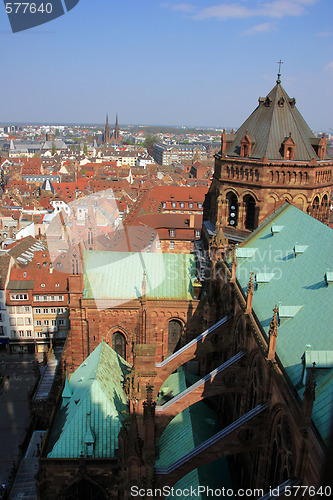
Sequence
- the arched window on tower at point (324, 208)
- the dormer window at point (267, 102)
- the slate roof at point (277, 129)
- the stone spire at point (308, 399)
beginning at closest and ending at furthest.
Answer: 1. the stone spire at point (308, 399)
2. the slate roof at point (277, 129)
3. the dormer window at point (267, 102)
4. the arched window on tower at point (324, 208)

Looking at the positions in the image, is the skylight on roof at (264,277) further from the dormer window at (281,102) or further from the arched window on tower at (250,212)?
the dormer window at (281,102)

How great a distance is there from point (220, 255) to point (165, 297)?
6282mm

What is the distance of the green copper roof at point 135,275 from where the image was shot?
127 feet

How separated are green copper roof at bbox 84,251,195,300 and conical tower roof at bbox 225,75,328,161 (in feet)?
38.9

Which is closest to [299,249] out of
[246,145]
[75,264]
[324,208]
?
[246,145]

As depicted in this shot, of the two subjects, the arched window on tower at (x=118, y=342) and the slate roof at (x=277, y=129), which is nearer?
the slate roof at (x=277, y=129)

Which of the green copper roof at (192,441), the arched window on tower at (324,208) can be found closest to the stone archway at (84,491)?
the green copper roof at (192,441)

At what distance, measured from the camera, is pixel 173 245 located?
84125 mm

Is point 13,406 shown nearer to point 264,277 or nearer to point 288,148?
point 264,277

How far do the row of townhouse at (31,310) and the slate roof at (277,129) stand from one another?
37510mm

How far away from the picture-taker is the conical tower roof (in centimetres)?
3731

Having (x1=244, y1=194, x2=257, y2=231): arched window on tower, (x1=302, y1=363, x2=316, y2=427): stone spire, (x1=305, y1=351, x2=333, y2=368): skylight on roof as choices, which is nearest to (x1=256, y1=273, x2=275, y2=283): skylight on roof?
(x1=305, y1=351, x2=333, y2=368): skylight on roof

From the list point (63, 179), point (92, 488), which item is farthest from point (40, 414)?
point (63, 179)

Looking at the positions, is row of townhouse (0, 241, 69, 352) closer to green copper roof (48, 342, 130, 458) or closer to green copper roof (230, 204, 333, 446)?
green copper roof (48, 342, 130, 458)
